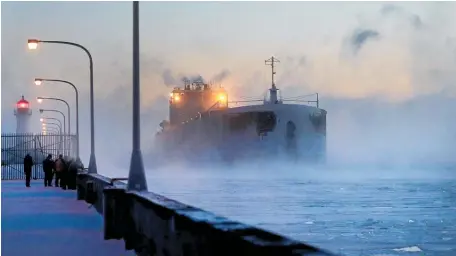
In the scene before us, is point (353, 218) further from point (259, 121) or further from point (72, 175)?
point (259, 121)

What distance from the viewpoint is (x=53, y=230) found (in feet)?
53.3

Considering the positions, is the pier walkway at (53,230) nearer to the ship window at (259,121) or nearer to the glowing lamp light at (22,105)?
the ship window at (259,121)

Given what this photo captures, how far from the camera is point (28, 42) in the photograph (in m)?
30.4

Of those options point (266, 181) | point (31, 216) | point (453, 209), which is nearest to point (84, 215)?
point (31, 216)

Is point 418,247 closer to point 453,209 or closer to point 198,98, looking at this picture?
point 453,209

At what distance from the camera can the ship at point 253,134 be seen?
7856 centimetres

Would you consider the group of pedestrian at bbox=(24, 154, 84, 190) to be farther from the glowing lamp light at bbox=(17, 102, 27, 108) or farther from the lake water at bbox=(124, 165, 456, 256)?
the glowing lamp light at bbox=(17, 102, 27, 108)

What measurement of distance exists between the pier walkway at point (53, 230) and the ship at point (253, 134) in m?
52.6

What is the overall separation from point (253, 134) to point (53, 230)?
6292cm

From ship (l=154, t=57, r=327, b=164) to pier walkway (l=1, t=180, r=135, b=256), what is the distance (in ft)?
173

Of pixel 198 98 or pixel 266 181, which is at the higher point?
pixel 198 98

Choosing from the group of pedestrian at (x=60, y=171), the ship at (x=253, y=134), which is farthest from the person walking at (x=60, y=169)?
the ship at (x=253, y=134)

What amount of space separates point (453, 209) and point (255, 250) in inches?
1457

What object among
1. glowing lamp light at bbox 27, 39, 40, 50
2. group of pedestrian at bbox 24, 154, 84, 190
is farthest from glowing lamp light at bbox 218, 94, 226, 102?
glowing lamp light at bbox 27, 39, 40, 50
